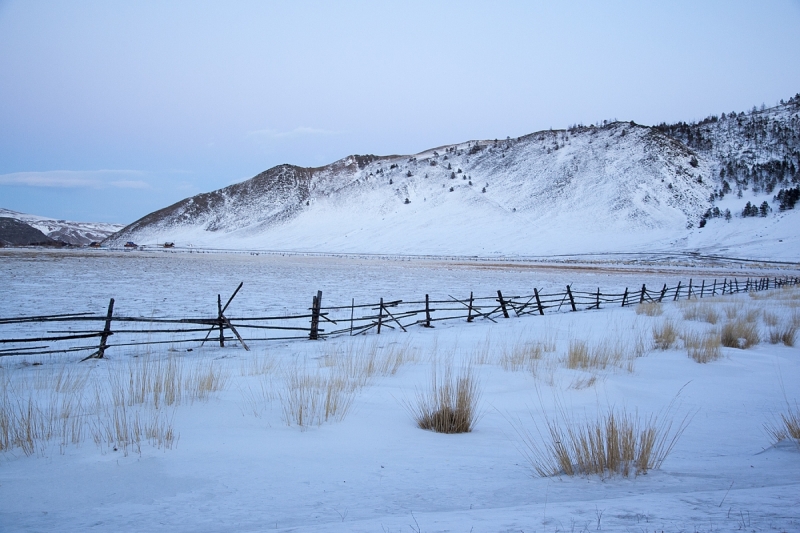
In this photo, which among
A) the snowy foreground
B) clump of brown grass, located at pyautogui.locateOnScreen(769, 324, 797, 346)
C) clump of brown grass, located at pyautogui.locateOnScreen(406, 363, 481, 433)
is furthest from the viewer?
clump of brown grass, located at pyautogui.locateOnScreen(769, 324, 797, 346)

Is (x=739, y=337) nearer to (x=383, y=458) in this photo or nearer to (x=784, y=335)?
(x=784, y=335)

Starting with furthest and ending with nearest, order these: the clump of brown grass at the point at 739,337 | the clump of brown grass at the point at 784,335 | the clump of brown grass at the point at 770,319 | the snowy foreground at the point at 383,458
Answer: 1. the clump of brown grass at the point at 770,319
2. the clump of brown grass at the point at 784,335
3. the clump of brown grass at the point at 739,337
4. the snowy foreground at the point at 383,458

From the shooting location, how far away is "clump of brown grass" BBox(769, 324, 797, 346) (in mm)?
9847

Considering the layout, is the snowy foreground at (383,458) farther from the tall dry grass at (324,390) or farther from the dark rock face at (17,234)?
the dark rock face at (17,234)

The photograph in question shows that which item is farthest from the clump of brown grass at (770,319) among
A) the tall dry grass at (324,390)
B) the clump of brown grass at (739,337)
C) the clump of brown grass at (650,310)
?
the tall dry grass at (324,390)

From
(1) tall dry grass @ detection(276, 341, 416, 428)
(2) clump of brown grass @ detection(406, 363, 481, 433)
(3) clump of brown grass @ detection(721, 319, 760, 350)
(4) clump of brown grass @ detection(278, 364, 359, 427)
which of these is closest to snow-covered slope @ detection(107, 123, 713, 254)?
(3) clump of brown grass @ detection(721, 319, 760, 350)

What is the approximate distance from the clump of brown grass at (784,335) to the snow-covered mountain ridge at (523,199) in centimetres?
5561

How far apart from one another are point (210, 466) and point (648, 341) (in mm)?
9230

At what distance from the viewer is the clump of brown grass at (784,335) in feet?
32.3

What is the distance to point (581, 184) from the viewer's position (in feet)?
269

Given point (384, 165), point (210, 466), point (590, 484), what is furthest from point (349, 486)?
point (384, 165)

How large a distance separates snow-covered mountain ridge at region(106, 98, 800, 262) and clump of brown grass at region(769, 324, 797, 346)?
182 ft

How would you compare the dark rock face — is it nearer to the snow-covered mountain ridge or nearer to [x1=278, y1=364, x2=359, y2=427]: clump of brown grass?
the snow-covered mountain ridge

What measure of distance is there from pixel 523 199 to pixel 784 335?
7584 cm
